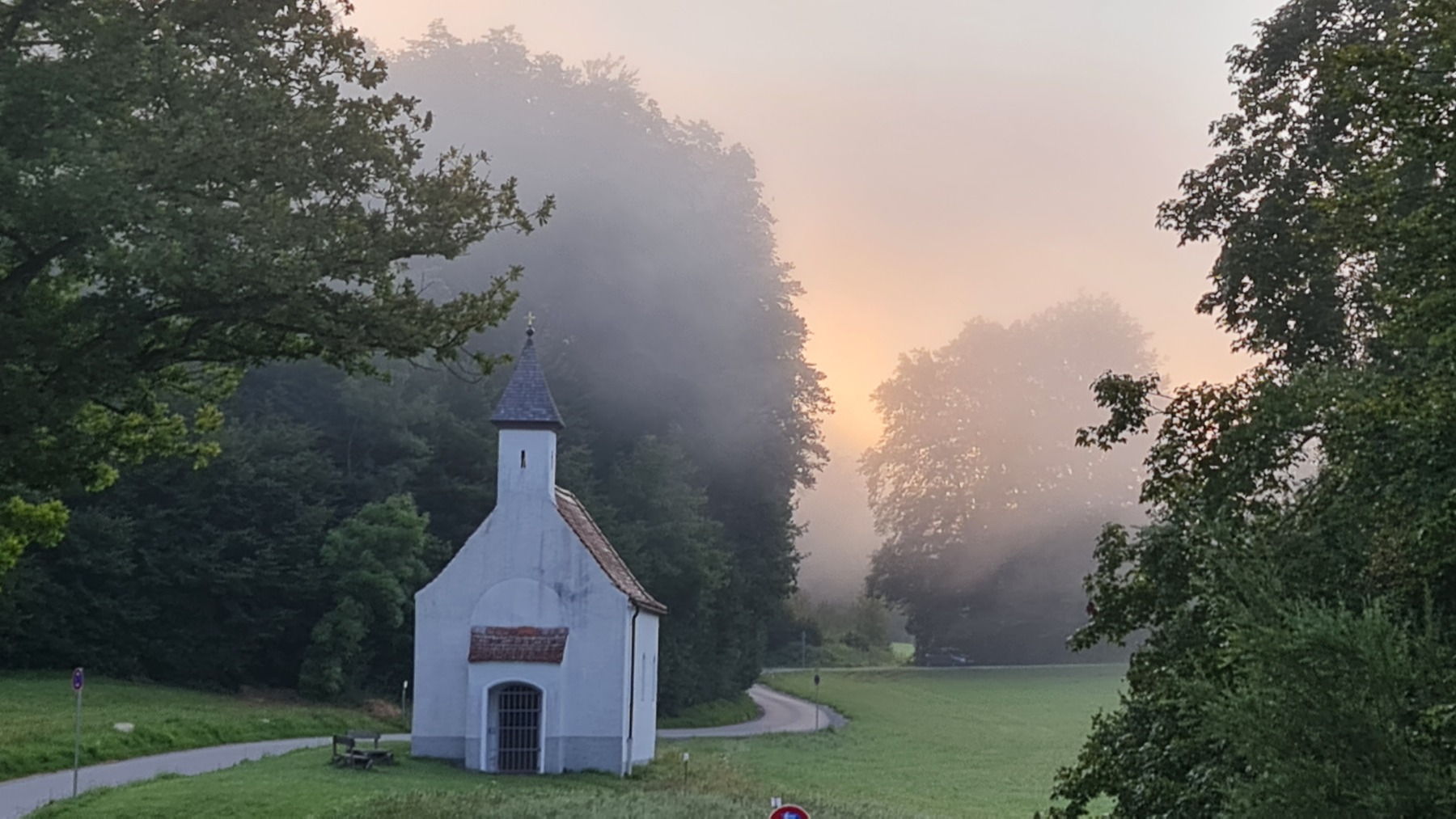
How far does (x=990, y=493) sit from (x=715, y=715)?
36441mm

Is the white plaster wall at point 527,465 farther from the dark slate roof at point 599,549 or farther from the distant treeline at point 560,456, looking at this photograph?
the distant treeline at point 560,456

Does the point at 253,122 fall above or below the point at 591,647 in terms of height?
above

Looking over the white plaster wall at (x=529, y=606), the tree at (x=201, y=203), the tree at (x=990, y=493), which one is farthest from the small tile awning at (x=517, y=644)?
the tree at (x=990, y=493)

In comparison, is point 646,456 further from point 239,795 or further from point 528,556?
point 239,795

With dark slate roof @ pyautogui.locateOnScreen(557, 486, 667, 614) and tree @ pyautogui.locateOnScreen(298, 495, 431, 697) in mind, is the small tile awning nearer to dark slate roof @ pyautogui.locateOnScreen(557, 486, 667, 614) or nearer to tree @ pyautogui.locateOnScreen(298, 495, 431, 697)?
dark slate roof @ pyautogui.locateOnScreen(557, 486, 667, 614)

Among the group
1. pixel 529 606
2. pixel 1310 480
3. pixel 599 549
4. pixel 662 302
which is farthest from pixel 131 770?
pixel 662 302

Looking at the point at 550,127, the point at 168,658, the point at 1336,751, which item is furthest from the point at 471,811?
the point at 550,127

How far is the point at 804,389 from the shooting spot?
66.5m

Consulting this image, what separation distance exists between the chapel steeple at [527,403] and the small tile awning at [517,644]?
4681 mm

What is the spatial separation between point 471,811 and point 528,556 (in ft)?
40.2

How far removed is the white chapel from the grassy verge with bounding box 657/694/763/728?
1653 cm

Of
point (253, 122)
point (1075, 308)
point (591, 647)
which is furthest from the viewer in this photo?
point (1075, 308)

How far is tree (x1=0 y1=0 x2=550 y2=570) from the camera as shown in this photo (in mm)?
14766

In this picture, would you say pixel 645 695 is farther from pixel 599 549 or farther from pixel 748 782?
pixel 748 782
